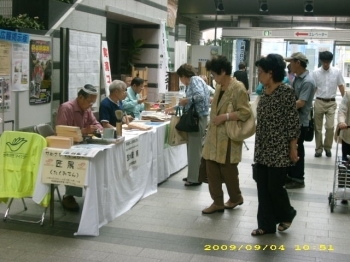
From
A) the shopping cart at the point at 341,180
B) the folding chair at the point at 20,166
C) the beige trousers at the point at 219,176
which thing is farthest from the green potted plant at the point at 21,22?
the shopping cart at the point at 341,180

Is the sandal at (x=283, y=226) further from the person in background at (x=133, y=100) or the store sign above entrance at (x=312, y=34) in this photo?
the store sign above entrance at (x=312, y=34)

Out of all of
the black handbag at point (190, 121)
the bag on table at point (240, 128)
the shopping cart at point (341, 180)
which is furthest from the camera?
the black handbag at point (190, 121)

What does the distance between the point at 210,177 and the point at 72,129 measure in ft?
4.98

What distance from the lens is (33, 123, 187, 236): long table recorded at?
4.49m

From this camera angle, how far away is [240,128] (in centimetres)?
504

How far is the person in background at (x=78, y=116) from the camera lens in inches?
199

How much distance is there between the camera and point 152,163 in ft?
20.1

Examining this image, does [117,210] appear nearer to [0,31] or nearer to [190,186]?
[190,186]

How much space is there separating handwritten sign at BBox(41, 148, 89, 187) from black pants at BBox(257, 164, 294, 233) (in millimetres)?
1549

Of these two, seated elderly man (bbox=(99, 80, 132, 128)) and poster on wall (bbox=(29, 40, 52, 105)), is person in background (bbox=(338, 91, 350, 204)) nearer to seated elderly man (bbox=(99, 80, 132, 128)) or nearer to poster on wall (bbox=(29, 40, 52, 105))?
seated elderly man (bbox=(99, 80, 132, 128))

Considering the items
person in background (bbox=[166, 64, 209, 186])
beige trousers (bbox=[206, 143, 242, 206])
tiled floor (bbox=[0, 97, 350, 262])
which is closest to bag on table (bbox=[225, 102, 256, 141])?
beige trousers (bbox=[206, 143, 242, 206])

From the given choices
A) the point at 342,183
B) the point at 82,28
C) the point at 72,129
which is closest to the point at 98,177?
the point at 72,129

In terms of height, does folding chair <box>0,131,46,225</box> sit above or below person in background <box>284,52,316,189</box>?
below

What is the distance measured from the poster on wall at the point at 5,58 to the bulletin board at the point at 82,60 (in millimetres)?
1265
